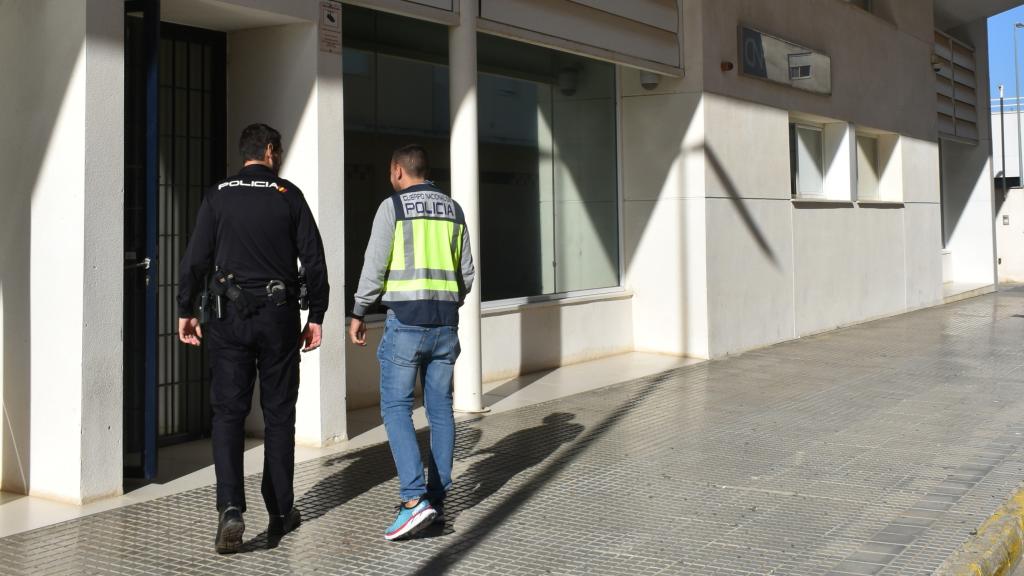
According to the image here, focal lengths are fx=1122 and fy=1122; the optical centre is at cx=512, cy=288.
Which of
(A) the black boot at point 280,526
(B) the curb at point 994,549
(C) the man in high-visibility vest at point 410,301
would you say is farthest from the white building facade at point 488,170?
(B) the curb at point 994,549

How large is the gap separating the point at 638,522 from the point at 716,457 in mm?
1781

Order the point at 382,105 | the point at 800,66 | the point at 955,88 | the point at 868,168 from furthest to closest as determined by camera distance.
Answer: the point at 955,88, the point at 868,168, the point at 800,66, the point at 382,105

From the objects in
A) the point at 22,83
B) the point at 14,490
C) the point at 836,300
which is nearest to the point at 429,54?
the point at 22,83

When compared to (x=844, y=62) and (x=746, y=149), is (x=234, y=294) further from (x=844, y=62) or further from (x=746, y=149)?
(x=844, y=62)

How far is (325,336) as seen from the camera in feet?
25.0

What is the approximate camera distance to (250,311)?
5.30 m

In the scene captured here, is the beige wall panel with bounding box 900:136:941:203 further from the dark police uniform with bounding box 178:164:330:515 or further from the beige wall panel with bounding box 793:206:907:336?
the dark police uniform with bounding box 178:164:330:515

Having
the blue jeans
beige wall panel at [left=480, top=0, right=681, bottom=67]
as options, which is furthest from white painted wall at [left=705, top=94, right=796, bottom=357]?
the blue jeans

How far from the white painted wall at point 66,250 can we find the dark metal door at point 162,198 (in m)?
0.25

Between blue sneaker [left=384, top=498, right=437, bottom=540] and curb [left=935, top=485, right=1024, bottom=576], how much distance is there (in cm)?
232

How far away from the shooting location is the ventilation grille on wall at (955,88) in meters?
20.8

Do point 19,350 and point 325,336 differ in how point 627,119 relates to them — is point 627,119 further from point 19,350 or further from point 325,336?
point 19,350

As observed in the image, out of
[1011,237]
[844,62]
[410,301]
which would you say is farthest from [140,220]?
[1011,237]

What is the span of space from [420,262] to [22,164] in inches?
97.9
